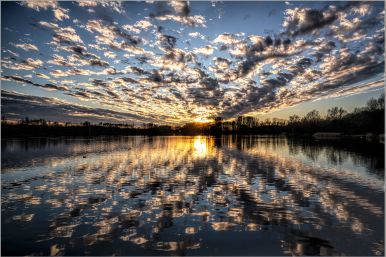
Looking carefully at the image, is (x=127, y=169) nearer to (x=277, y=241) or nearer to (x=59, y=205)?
(x=59, y=205)

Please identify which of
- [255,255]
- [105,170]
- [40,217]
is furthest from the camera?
[105,170]

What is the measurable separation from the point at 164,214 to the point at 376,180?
906 inches

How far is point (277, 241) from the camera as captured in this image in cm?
1245

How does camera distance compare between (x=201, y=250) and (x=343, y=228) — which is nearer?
(x=201, y=250)

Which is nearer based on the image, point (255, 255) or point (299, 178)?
point (255, 255)

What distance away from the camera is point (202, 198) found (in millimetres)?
20266

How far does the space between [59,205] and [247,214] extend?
488 inches

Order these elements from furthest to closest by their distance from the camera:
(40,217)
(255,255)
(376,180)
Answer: (376,180) → (40,217) → (255,255)

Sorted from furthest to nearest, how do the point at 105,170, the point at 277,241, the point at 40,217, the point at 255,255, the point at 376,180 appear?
the point at 105,170 → the point at 376,180 → the point at 40,217 → the point at 277,241 → the point at 255,255

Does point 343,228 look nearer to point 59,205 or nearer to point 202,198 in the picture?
point 202,198

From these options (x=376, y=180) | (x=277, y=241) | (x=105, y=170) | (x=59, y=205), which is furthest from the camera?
(x=105, y=170)

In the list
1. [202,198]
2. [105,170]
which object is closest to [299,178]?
[202,198]

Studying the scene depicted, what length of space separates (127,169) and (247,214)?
21503 millimetres

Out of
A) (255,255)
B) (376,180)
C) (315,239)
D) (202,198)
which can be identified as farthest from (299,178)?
(255,255)
